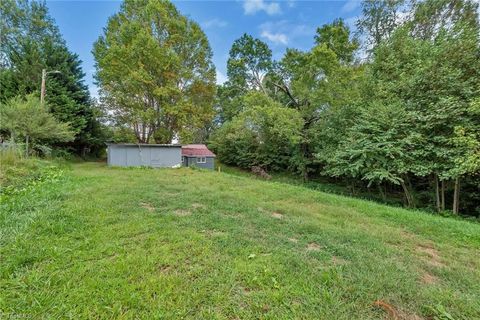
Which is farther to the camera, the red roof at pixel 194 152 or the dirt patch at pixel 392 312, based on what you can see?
the red roof at pixel 194 152

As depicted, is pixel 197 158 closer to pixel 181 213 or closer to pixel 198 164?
pixel 198 164

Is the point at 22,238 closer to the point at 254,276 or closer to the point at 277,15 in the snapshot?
the point at 254,276

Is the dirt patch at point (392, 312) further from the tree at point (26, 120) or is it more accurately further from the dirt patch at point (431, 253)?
the tree at point (26, 120)

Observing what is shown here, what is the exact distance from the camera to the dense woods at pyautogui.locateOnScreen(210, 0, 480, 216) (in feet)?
25.6

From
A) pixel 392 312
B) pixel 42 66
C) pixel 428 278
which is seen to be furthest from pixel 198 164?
pixel 392 312

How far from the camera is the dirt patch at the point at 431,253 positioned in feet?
9.38

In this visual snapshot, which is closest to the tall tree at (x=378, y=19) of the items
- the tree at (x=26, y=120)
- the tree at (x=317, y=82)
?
the tree at (x=317, y=82)

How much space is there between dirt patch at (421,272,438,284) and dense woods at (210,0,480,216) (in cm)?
585

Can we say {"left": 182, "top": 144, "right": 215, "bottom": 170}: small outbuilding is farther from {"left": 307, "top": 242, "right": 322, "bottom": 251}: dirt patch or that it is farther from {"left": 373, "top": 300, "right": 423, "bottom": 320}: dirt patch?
{"left": 373, "top": 300, "right": 423, "bottom": 320}: dirt patch

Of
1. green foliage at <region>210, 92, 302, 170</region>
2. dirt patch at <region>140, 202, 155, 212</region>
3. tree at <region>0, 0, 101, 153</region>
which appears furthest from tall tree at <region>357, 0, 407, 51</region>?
tree at <region>0, 0, 101, 153</region>

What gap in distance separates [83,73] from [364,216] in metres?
21.3

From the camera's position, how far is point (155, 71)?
1531 centimetres

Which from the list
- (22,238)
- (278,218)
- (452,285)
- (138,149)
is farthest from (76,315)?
(138,149)

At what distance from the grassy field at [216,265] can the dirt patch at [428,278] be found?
0.06 feet
